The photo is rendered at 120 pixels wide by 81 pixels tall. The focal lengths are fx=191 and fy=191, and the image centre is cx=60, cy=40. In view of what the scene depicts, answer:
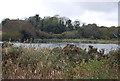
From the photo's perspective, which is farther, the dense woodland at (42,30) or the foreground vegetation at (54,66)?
the dense woodland at (42,30)

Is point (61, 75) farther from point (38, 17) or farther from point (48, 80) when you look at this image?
point (38, 17)

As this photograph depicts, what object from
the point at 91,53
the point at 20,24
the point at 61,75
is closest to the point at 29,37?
the point at 20,24

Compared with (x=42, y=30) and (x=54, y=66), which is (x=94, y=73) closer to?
(x=54, y=66)

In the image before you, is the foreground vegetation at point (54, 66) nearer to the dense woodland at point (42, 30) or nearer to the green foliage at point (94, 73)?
the green foliage at point (94, 73)

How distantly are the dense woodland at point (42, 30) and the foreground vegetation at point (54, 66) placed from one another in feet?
1.86

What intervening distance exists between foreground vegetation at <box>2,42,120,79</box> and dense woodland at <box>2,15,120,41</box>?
0.57 metres

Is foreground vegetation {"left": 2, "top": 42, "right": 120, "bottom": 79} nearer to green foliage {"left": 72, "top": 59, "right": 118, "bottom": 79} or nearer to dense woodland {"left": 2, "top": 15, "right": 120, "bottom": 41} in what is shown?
green foliage {"left": 72, "top": 59, "right": 118, "bottom": 79}

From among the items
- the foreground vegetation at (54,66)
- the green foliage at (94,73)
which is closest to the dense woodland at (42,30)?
the foreground vegetation at (54,66)

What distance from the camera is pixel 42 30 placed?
893 centimetres

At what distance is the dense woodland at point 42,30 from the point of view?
640 cm

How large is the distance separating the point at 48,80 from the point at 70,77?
593mm

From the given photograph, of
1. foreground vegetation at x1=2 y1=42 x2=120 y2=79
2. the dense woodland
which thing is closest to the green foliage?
foreground vegetation at x1=2 y1=42 x2=120 y2=79

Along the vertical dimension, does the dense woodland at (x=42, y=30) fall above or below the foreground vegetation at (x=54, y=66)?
above

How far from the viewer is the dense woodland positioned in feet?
21.0
